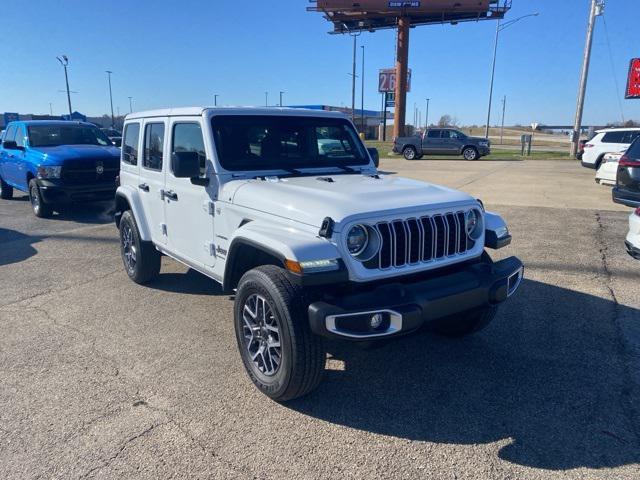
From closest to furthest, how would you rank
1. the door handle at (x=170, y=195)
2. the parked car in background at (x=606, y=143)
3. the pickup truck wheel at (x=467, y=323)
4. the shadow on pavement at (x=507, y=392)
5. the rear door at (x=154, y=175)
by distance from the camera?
the shadow on pavement at (x=507, y=392)
the pickup truck wheel at (x=467, y=323)
the door handle at (x=170, y=195)
the rear door at (x=154, y=175)
the parked car in background at (x=606, y=143)

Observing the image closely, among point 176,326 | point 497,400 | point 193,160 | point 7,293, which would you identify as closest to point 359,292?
point 497,400

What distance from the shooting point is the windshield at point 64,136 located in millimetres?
10538

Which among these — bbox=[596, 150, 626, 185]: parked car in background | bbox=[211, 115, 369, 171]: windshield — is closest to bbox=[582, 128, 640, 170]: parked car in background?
bbox=[596, 150, 626, 185]: parked car in background

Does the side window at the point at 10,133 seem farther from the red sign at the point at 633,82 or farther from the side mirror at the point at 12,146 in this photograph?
the red sign at the point at 633,82

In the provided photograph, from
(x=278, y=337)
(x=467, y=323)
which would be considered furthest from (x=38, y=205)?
(x=467, y=323)

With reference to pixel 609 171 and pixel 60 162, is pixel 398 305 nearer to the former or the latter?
pixel 60 162

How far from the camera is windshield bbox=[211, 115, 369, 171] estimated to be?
418cm

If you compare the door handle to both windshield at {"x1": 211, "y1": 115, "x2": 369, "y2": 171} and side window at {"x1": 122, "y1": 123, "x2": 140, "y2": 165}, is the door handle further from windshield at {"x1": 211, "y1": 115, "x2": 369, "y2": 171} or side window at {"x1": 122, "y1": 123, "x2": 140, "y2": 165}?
side window at {"x1": 122, "y1": 123, "x2": 140, "y2": 165}

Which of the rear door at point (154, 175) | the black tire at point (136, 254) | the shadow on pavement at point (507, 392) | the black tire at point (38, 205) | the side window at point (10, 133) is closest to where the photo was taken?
the shadow on pavement at point (507, 392)

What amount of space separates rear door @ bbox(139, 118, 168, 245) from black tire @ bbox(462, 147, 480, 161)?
24676mm

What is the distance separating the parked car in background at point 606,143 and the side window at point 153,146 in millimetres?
17095

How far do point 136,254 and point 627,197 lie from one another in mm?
7916

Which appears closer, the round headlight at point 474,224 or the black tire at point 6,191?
the round headlight at point 474,224

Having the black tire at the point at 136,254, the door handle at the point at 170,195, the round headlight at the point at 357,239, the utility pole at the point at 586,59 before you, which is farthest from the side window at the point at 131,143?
the utility pole at the point at 586,59
